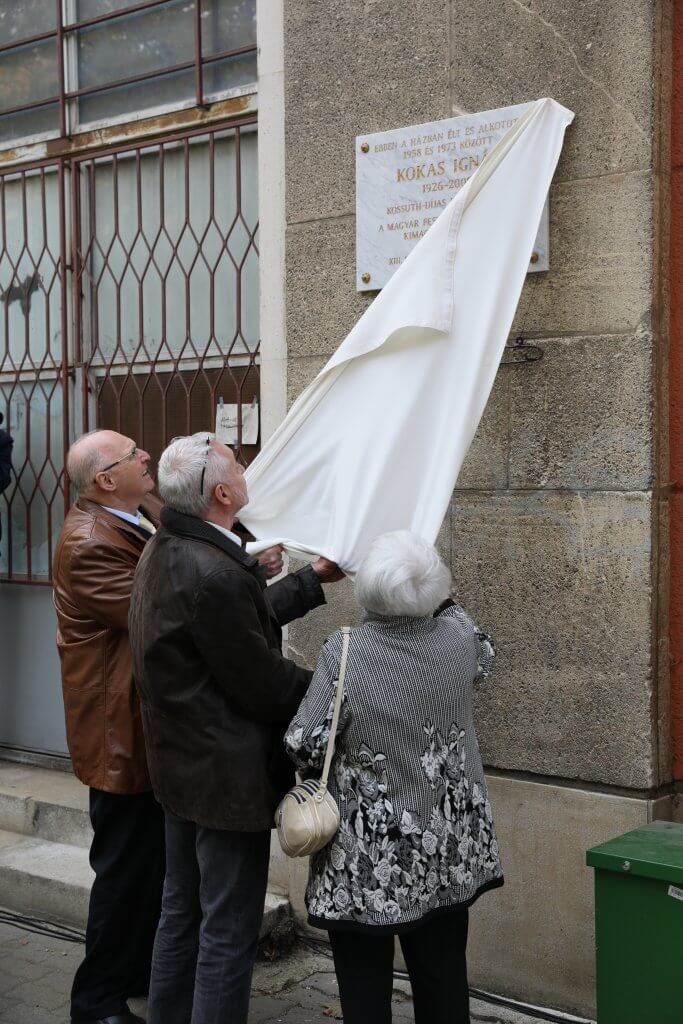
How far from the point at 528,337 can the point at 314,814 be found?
6.05 feet

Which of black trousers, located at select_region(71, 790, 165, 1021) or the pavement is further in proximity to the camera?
the pavement

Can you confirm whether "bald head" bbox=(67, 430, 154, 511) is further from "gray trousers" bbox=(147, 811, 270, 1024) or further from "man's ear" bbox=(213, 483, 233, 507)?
"gray trousers" bbox=(147, 811, 270, 1024)

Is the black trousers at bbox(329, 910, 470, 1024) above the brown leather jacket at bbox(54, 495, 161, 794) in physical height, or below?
below

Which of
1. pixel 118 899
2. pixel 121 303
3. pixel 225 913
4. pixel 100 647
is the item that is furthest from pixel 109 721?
pixel 121 303

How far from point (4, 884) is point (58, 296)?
270 cm

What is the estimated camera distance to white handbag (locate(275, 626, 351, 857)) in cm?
294

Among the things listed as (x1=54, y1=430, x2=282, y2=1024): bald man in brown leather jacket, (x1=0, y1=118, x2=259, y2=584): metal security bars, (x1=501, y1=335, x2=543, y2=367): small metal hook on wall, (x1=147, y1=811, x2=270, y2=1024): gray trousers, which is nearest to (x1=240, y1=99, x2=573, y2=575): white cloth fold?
(x1=501, y1=335, x2=543, y2=367): small metal hook on wall

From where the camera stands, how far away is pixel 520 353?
406 cm

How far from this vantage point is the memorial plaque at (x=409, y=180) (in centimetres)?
407

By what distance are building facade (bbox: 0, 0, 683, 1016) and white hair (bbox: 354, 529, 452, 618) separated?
3.58 ft

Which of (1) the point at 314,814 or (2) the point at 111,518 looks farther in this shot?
(2) the point at 111,518

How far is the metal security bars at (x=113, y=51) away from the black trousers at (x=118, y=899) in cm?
303

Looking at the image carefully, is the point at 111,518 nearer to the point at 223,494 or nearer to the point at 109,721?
the point at 109,721

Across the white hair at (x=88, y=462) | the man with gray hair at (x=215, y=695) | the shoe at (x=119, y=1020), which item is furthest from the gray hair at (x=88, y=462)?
the shoe at (x=119, y=1020)
